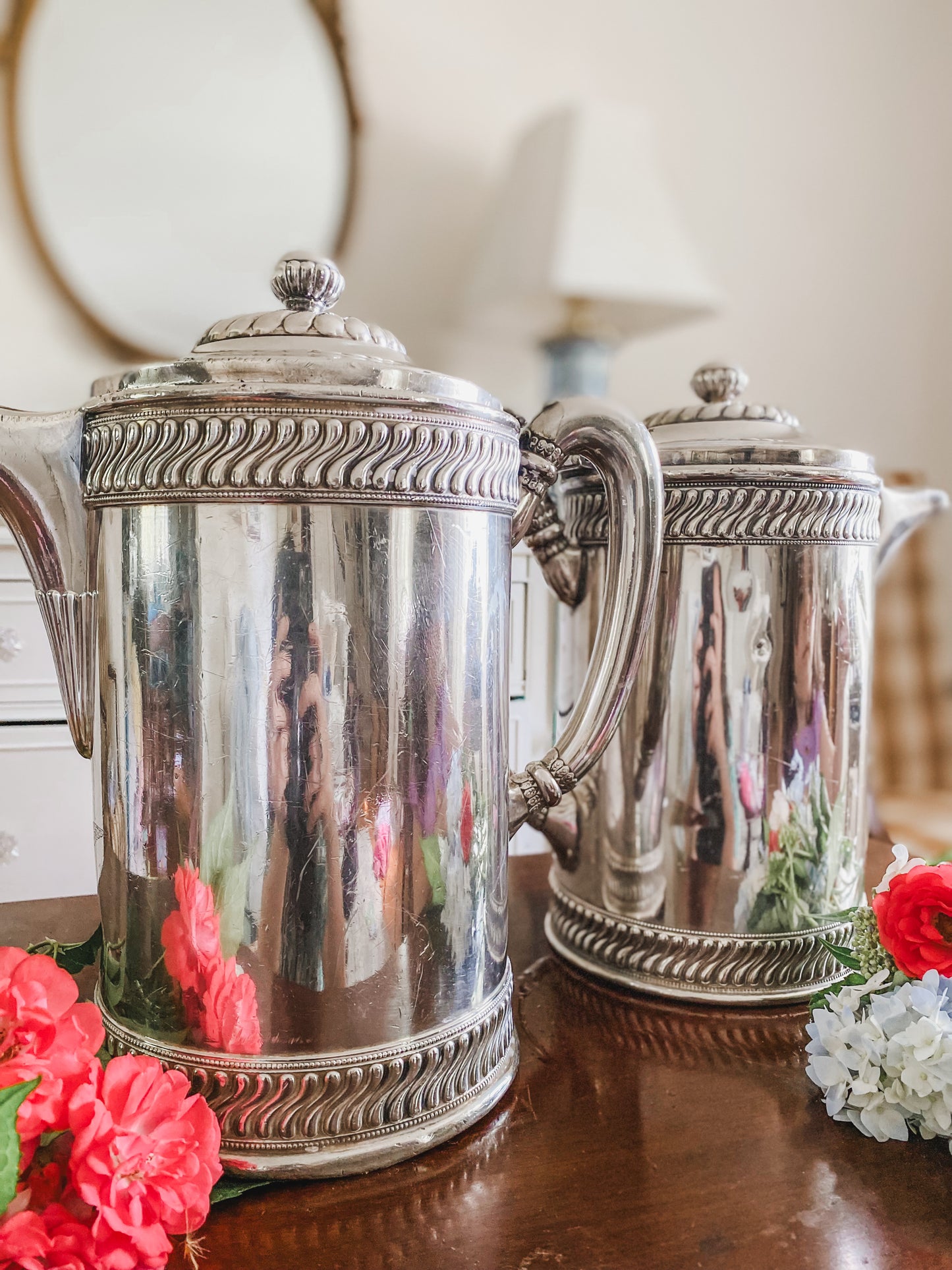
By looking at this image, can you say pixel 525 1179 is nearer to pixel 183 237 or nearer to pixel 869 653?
pixel 869 653

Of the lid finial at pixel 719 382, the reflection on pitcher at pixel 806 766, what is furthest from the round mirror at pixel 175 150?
the reflection on pitcher at pixel 806 766

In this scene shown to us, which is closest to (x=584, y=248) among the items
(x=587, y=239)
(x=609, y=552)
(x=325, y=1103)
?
(x=587, y=239)

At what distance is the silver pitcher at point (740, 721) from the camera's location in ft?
1.49

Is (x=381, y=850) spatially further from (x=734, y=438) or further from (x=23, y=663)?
(x=23, y=663)

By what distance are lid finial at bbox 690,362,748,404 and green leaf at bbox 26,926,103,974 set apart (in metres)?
0.42

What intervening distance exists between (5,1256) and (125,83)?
4.11 ft

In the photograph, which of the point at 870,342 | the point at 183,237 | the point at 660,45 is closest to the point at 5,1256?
the point at 183,237

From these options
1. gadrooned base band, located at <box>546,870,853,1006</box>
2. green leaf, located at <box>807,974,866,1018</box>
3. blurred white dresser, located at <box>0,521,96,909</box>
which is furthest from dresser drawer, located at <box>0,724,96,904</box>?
green leaf, located at <box>807,974,866,1018</box>

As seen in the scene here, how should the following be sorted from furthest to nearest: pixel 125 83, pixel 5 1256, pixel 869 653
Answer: pixel 125 83
pixel 869 653
pixel 5 1256

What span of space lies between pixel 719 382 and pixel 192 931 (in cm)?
38

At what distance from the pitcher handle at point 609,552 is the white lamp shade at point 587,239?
2.83 ft

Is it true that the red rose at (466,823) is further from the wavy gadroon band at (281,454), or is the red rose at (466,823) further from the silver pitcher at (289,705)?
the wavy gadroon band at (281,454)

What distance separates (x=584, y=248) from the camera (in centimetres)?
119

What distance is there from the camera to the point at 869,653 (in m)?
0.49
